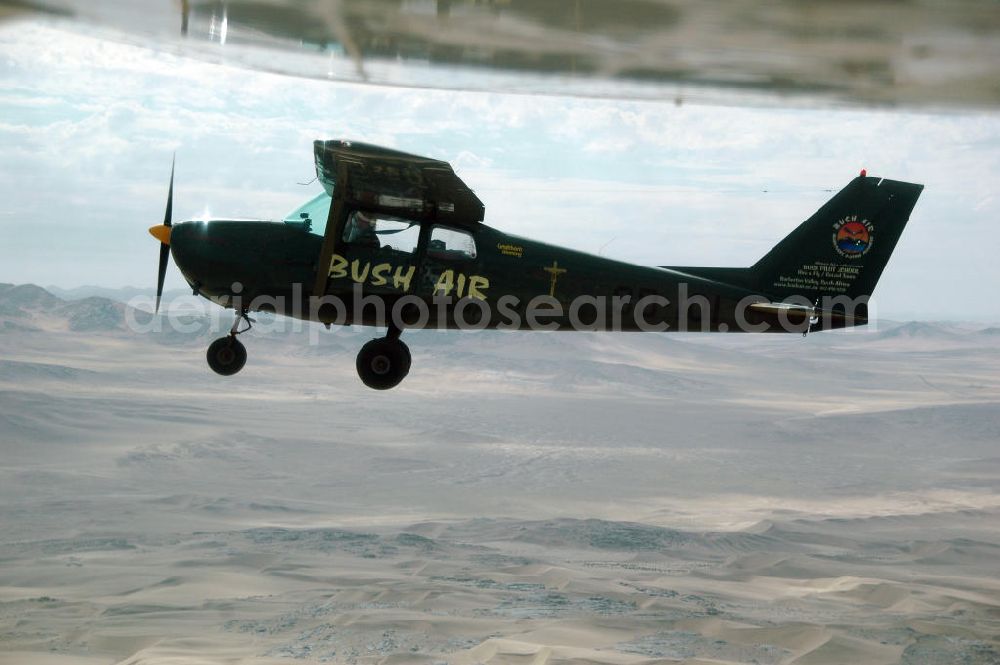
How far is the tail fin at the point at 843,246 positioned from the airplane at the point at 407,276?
73 centimetres

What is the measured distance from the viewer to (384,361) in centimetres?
1280

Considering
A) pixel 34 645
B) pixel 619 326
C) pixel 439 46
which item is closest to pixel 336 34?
pixel 439 46

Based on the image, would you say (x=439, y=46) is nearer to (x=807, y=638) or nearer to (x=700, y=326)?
(x=700, y=326)

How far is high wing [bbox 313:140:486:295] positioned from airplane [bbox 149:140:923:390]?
0.7 inches

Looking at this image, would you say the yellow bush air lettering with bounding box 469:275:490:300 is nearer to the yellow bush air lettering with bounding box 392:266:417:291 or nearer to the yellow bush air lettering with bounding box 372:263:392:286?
the yellow bush air lettering with bounding box 392:266:417:291

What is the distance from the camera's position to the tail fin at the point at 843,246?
548 inches

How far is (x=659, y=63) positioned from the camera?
45.7 feet

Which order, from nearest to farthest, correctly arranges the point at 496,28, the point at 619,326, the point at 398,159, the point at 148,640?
the point at 398,159
the point at 496,28
the point at 619,326
the point at 148,640

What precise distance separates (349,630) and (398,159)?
19851cm

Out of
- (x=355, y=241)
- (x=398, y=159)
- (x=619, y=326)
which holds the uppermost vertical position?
(x=398, y=159)

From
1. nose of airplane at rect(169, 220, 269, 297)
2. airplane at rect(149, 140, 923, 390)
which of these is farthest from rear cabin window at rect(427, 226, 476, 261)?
nose of airplane at rect(169, 220, 269, 297)

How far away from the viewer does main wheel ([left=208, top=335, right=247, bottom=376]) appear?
41.5 ft

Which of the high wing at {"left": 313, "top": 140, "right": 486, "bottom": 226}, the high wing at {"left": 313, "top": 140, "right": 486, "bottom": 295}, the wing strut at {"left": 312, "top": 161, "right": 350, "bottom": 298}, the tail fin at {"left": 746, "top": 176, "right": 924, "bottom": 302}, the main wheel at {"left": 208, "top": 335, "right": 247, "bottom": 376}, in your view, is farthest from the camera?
the tail fin at {"left": 746, "top": 176, "right": 924, "bottom": 302}

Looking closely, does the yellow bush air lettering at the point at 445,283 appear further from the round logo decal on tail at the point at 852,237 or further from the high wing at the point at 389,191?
the round logo decal on tail at the point at 852,237
